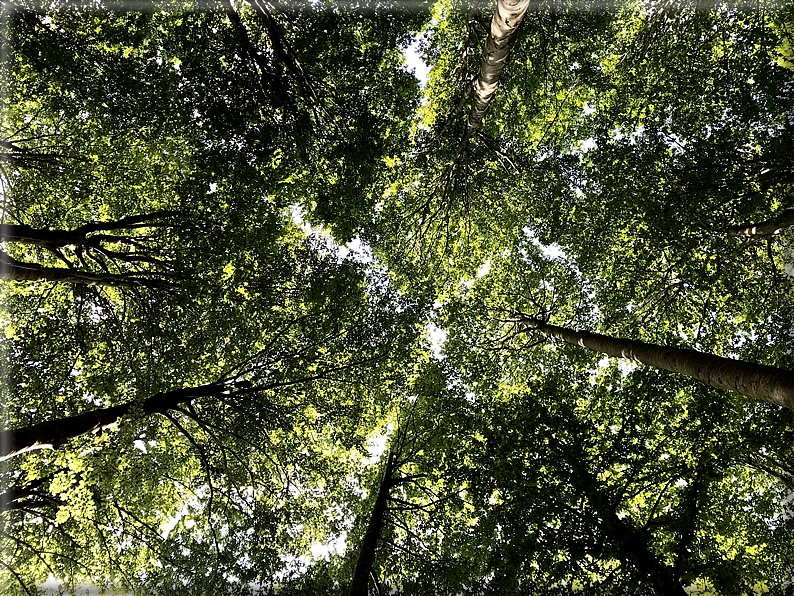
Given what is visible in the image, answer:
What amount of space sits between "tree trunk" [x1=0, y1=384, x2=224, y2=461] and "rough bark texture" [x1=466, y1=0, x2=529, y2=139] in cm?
898

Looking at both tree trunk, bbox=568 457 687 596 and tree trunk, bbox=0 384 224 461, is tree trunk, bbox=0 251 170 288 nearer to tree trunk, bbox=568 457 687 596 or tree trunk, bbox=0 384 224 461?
tree trunk, bbox=0 384 224 461

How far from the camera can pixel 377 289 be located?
1134cm

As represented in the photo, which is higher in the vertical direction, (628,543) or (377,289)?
(377,289)

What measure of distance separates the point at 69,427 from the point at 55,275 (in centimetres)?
332

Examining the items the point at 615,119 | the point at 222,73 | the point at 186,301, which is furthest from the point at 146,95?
the point at 615,119

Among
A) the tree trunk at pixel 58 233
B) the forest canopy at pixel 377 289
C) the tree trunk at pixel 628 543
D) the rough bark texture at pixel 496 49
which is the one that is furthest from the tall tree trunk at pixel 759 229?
the tree trunk at pixel 58 233

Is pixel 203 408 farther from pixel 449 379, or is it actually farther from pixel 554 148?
pixel 554 148

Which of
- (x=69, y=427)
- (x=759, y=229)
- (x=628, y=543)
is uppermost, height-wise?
(x=759, y=229)

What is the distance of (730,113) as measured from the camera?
7.97 metres

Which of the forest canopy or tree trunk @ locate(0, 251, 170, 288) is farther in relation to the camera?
the forest canopy

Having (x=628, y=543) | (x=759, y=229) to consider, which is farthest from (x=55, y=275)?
(x=759, y=229)

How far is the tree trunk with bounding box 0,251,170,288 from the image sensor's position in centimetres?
676

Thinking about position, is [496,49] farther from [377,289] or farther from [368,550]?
[368,550]

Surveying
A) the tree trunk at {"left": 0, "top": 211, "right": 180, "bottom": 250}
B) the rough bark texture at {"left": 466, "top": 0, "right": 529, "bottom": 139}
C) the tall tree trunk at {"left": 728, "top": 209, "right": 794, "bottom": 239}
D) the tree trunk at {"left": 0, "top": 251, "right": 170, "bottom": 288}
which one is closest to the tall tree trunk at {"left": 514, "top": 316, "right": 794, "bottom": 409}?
the tall tree trunk at {"left": 728, "top": 209, "right": 794, "bottom": 239}
